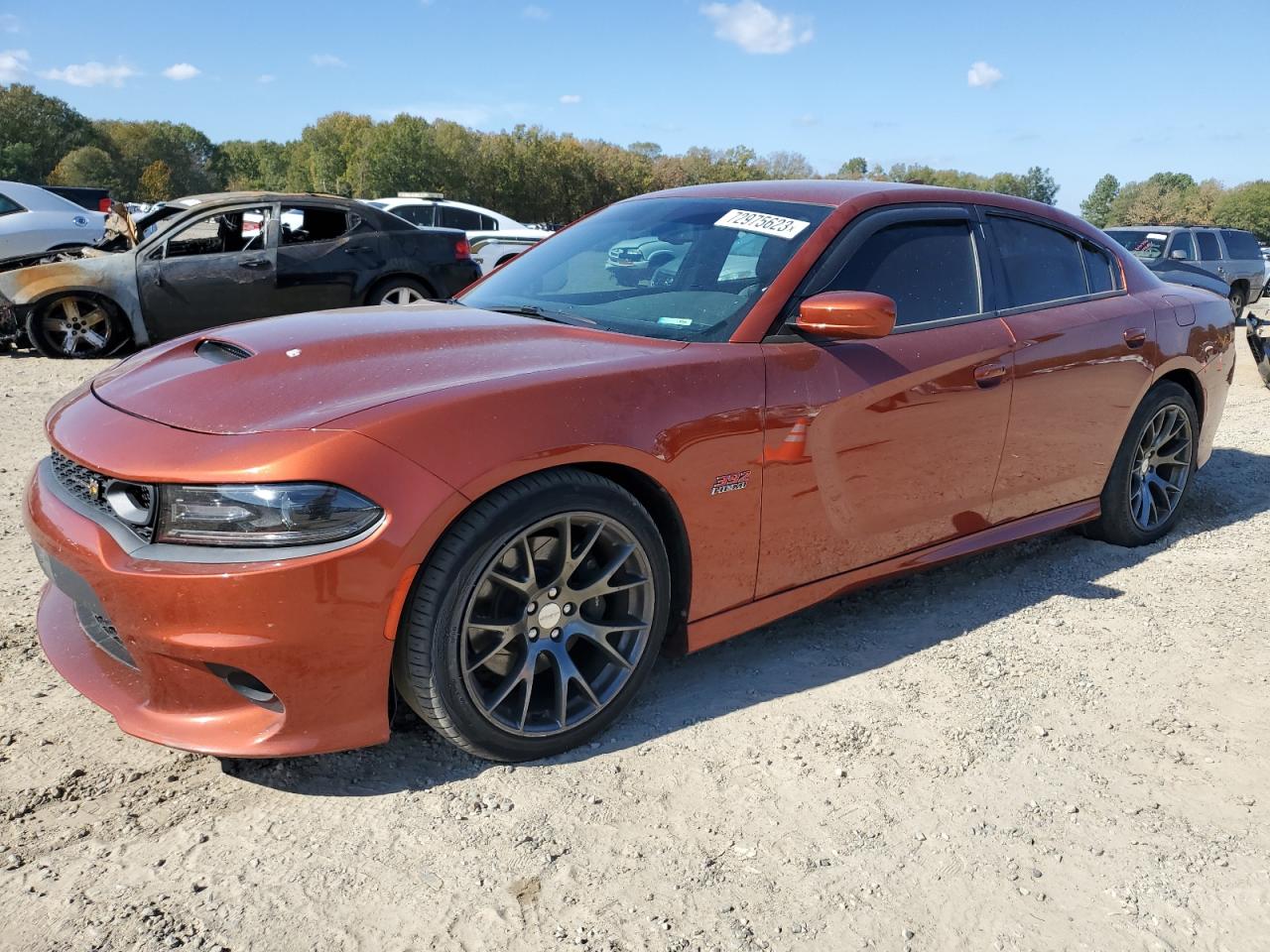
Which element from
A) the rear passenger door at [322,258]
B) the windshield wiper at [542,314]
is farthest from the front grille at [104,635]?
the rear passenger door at [322,258]

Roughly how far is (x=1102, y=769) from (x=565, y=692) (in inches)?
60.4

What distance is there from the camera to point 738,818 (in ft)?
8.17

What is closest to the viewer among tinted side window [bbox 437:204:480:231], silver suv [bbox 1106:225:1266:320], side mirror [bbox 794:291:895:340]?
side mirror [bbox 794:291:895:340]

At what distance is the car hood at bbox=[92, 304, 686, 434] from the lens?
2.41m

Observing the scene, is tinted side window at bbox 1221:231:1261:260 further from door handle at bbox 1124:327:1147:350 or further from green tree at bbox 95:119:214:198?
green tree at bbox 95:119:214:198

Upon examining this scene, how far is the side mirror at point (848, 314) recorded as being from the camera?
2.91 m

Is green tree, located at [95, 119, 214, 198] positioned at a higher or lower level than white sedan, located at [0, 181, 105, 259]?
higher

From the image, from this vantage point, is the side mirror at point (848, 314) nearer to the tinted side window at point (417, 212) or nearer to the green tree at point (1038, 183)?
the tinted side window at point (417, 212)

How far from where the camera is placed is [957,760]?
2807 millimetres

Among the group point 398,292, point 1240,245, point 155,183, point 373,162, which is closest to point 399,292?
point 398,292

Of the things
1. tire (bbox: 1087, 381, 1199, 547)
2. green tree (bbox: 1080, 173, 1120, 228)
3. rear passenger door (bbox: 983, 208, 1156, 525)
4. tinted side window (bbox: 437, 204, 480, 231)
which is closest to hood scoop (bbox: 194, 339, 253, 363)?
rear passenger door (bbox: 983, 208, 1156, 525)

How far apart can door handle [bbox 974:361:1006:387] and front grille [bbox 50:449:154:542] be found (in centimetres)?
268

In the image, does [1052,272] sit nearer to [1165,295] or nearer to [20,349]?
[1165,295]

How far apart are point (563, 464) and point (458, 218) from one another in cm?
1516
